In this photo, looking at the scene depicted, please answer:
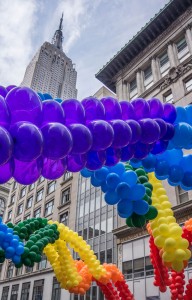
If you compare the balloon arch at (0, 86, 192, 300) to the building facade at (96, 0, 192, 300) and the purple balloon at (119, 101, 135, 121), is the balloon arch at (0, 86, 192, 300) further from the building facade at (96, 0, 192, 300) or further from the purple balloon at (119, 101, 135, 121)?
the building facade at (96, 0, 192, 300)

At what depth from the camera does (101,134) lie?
189 inches

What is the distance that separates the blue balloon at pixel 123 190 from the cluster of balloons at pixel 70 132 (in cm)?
70

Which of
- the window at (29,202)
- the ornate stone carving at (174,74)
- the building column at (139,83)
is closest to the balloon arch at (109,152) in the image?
the ornate stone carving at (174,74)

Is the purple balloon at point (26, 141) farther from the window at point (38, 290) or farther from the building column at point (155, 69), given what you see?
the window at point (38, 290)

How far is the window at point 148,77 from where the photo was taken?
→ 28087 millimetres

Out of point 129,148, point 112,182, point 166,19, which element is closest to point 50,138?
point 129,148

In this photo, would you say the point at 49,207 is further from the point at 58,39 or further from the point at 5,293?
the point at 58,39

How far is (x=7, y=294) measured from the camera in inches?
1352

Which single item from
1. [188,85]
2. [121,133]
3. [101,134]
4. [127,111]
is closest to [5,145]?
[101,134]

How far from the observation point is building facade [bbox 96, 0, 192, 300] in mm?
19031

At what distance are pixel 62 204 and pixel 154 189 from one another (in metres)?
25.5

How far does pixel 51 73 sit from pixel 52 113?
134 m

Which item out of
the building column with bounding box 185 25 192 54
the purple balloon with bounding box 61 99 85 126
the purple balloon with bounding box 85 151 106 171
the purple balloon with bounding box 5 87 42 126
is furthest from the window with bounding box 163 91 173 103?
the purple balloon with bounding box 5 87 42 126

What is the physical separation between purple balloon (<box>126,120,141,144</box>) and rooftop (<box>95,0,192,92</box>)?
84.8ft
